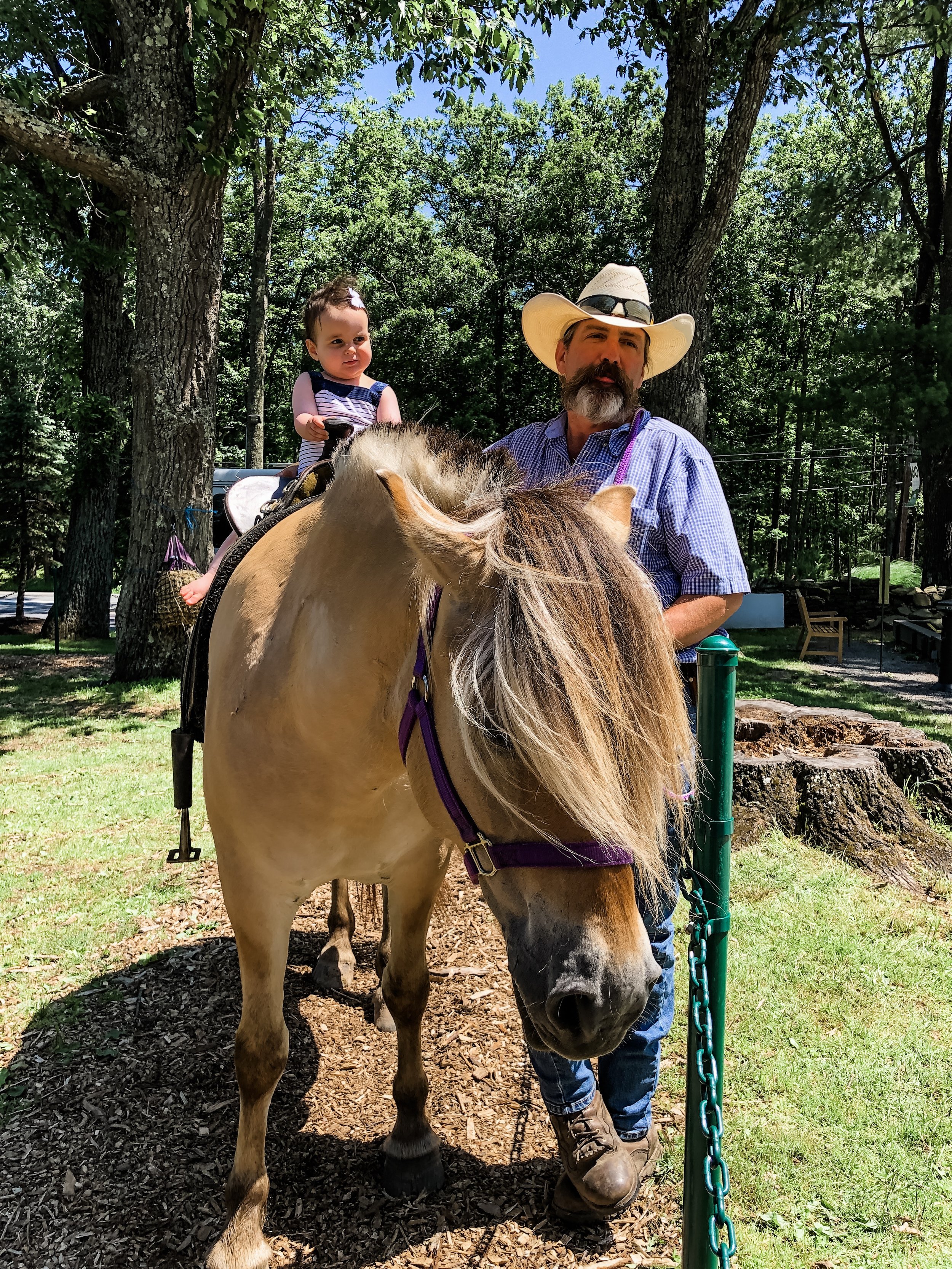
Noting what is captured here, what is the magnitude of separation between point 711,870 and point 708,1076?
41cm

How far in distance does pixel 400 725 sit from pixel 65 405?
11.4 metres

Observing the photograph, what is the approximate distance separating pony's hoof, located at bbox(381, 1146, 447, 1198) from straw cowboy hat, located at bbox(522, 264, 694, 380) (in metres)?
2.54

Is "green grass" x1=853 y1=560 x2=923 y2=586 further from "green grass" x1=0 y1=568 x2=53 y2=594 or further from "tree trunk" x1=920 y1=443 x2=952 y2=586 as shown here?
"green grass" x1=0 y1=568 x2=53 y2=594

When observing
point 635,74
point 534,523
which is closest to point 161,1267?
point 534,523

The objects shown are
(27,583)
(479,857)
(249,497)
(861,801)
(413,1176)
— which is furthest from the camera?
(27,583)

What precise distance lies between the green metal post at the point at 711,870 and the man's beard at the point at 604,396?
0.91 metres

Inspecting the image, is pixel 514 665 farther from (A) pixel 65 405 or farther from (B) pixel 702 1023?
(A) pixel 65 405

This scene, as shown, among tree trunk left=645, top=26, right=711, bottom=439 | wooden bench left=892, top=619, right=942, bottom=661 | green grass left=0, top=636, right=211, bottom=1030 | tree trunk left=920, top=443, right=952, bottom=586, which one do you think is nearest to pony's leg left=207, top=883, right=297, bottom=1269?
green grass left=0, top=636, right=211, bottom=1030

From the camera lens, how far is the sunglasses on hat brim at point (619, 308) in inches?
103

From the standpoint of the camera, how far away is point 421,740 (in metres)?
1.65

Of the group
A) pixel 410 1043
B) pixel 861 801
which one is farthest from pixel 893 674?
pixel 410 1043

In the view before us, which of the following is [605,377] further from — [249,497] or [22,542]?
[22,542]

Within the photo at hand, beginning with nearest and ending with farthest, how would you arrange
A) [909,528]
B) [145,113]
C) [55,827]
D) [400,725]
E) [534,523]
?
[534,523] → [400,725] → [55,827] → [145,113] → [909,528]

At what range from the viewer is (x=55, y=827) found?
216 inches
